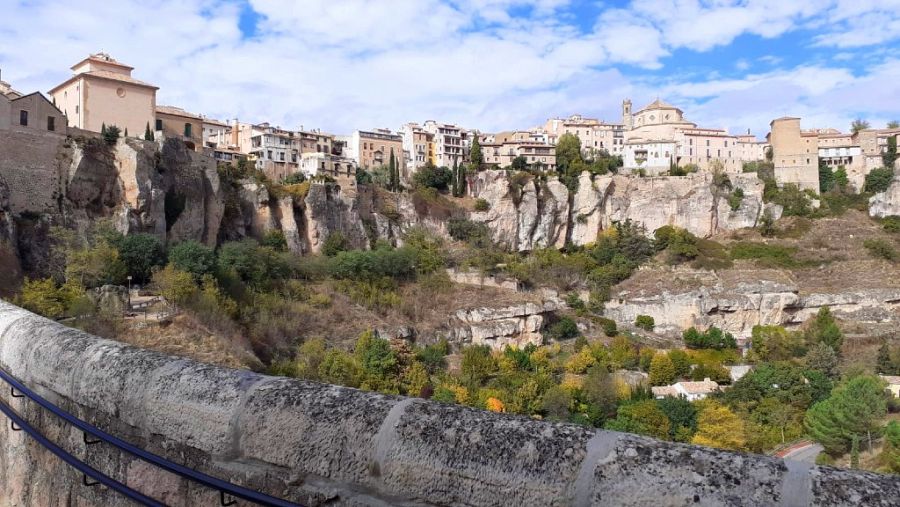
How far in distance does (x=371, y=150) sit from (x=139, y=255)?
118 ft

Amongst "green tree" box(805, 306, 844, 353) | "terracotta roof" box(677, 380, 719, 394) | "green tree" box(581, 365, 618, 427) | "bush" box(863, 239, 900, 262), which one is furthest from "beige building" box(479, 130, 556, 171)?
"green tree" box(581, 365, 618, 427)

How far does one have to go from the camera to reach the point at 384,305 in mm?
36594

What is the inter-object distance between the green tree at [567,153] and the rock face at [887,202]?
25142mm

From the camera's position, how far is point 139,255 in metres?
26.6

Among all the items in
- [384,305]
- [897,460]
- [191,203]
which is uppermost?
[191,203]

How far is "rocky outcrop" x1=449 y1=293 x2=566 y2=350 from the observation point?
36.9 meters

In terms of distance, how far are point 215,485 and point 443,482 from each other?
74cm

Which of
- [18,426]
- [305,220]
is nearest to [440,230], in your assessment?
[305,220]

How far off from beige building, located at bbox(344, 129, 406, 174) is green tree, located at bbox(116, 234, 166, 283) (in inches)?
1307

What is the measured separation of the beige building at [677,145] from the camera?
63.4 metres

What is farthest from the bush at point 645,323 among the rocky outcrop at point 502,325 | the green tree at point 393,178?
the green tree at point 393,178

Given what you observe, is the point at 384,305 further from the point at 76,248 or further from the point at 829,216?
the point at 829,216

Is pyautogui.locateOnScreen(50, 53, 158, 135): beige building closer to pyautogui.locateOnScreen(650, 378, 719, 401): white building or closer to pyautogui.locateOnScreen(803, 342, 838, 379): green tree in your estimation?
pyautogui.locateOnScreen(650, 378, 719, 401): white building

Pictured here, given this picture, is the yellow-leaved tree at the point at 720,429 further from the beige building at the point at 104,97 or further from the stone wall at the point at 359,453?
the beige building at the point at 104,97
